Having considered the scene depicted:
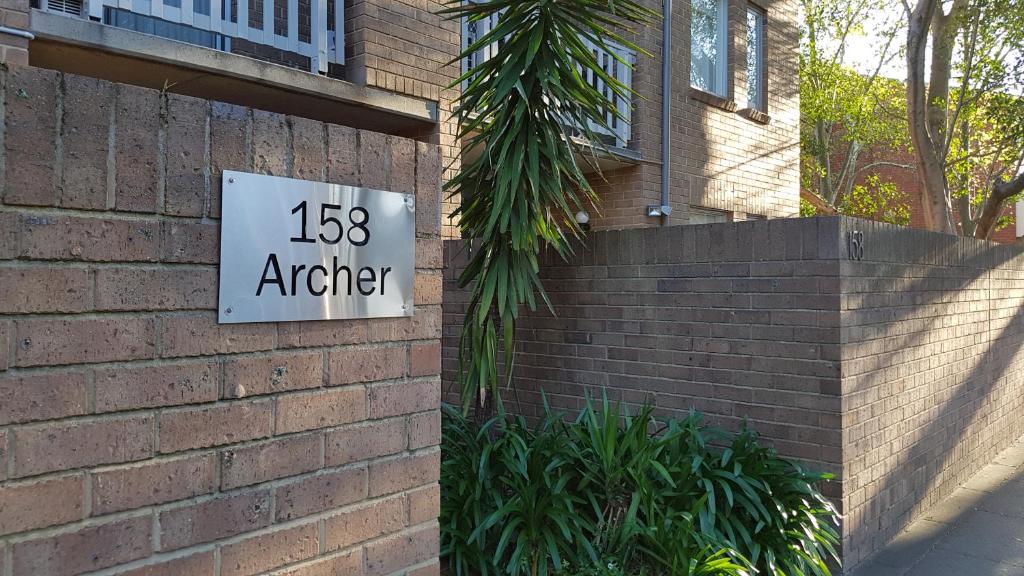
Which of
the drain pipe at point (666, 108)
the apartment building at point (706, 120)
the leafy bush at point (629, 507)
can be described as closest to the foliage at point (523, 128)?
the leafy bush at point (629, 507)

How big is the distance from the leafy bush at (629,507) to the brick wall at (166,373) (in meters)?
1.70

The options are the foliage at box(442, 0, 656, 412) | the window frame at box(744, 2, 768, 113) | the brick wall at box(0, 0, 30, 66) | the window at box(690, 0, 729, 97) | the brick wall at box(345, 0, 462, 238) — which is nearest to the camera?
the brick wall at box(0, 0, 30, 66)

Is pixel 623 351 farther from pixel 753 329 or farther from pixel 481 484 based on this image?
pixel 481 484

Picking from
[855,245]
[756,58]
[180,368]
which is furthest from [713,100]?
[180,368]

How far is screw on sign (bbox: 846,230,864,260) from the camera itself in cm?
453

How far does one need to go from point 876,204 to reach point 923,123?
11.6 m

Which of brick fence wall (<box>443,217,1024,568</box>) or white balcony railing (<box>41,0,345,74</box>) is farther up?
white balcony railing (<box>41,0,345,74</box>)

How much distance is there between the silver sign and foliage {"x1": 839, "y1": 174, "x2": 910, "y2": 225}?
66.7ft

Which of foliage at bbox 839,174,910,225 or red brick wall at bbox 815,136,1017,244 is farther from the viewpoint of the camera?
red brick wall at bbox 815,136,1017,244

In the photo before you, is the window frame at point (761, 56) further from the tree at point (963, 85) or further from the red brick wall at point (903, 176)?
the red brick wall at point (903, 176)

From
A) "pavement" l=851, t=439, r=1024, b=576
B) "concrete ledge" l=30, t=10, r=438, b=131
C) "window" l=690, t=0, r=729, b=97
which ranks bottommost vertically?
"pavement" l=851, t=439, r=1024, b=576

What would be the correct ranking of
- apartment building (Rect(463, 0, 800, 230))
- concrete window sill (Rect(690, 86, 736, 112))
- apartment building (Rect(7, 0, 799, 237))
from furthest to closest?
concrete window sill (Rect(690, 86, 736, 112))
apartment building (Rect(463, 0, 800, 230))
apartment building (Rect(7, 0, 799, 237))

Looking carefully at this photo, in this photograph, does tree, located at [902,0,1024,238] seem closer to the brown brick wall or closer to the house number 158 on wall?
the brown brick wall

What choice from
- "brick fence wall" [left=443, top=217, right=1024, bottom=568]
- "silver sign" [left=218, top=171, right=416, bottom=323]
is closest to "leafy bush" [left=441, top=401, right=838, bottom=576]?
"brick fence wall" [left=443, top=217, right=1024, bottom=568]
